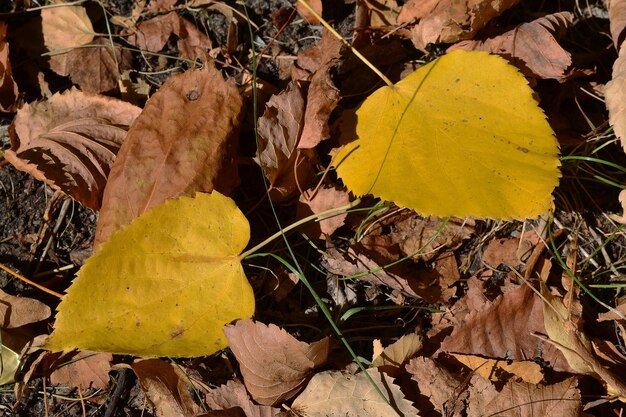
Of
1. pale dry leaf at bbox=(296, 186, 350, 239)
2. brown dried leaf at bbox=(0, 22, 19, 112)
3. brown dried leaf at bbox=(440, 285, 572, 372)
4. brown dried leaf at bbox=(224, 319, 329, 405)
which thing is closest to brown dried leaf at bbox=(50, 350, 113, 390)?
brown dried leaf at bbox=(224, 319, 329, 405)

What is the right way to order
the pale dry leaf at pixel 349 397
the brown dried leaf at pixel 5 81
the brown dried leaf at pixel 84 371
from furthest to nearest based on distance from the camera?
the brown dried leaf at pixel 5 81 < the brown dried leaf at pixel 84 371 < the pale dry leaf at pixel 349 397

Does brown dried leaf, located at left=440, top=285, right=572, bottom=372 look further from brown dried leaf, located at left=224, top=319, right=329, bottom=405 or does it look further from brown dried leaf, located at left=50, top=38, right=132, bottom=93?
brown dried leaf, located at left=50, top=38, right=132, bottom=93

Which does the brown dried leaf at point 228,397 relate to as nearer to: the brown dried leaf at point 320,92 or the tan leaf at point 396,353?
the tan leaf at point 396,353

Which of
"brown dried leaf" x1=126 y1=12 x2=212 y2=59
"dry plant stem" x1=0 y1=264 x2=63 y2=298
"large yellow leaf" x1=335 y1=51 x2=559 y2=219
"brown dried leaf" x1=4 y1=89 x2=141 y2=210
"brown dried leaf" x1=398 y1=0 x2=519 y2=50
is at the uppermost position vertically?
"brown dried leaf" x1=398 y1=0 x2=519 y2=50

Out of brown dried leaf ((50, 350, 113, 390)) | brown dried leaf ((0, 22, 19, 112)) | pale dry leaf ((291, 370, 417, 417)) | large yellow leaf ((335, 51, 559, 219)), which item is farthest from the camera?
brown dried leaf ((0, 22, 19, 112))

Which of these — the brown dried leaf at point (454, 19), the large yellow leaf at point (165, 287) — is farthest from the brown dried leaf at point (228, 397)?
A: the brown dried leaf at point (454, 19)

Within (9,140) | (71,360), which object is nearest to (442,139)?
(71,360)

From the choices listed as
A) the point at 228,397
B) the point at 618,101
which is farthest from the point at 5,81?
the point at 618,101
